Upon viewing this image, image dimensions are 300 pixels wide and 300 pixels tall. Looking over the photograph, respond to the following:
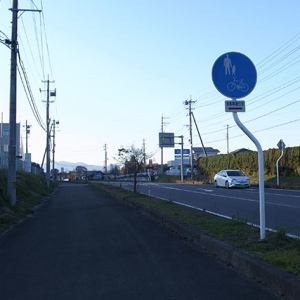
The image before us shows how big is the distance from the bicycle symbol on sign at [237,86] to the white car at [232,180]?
71.9 feet

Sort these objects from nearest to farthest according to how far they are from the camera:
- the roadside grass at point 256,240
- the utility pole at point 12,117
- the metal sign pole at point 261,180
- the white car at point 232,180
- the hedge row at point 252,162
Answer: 1. the roadside grass at point 256,240
2. the metal sign pole at point 261,180
3. the utility pole at point 12,117
4. the white car at point 232,180
5. the hedge row at point 252,162

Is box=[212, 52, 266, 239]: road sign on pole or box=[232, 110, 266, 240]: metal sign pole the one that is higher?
box=[212, 52, 266, 239]: road sign on pole

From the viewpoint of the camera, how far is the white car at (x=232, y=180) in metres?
28.4

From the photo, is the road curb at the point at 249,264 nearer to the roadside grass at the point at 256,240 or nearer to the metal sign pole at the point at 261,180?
the roadside grass at the point at 256,240

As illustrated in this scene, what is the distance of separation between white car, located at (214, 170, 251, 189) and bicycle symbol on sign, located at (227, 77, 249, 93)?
21.9 meters

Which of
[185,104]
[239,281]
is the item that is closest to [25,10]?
[239,281]

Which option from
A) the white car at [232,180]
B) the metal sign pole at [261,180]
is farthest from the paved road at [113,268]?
the white car at [232,180]

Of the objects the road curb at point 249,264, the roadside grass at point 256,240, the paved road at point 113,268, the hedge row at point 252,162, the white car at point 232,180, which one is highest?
the hedge row at point 252,162

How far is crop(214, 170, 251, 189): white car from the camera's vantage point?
28.4 m

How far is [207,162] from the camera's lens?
1893 inches

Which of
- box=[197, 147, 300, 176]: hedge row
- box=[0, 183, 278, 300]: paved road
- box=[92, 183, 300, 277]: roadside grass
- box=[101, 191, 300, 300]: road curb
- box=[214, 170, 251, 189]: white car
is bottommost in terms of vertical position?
box=[0, 183, 278, 300]: paved road

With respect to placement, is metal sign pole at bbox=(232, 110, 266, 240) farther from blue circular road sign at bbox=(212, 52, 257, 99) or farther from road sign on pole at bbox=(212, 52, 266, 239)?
blue circular road sign at bbox=(212, 52, 257, 99)

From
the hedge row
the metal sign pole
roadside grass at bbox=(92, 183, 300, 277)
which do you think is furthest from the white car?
the metal sign pole

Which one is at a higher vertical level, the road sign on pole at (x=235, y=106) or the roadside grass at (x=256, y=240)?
the road sign on pole at (x=235, y=106)
